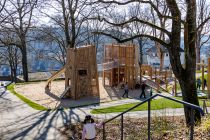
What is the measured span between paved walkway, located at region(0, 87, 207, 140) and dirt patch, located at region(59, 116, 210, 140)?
62cm

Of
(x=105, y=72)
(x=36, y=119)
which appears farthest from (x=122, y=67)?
(x=36, y=119)

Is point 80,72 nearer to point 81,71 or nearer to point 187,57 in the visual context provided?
point 81,71

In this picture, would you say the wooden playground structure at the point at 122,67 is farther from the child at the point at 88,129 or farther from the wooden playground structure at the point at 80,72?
the child at the point at 88,129

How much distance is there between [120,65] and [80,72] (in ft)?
22.6

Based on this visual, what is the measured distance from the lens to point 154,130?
10562mm

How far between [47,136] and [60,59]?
1654 inches

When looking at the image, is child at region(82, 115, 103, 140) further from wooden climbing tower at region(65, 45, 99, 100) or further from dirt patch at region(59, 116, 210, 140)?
wooden climbing tower at region(65, 45, 99, 100)

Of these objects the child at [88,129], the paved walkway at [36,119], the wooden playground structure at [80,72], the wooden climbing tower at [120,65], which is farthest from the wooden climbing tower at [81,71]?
the child at [88,129]

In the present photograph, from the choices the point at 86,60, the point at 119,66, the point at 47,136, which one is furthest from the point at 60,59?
the point at 47,136

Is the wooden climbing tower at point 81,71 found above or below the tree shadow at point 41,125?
above

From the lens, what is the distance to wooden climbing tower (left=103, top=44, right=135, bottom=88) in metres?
31.2

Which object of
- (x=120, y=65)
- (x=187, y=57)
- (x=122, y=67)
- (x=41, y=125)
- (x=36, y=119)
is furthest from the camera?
(x=122, y=67)

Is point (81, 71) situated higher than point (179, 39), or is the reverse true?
point (179, 39)

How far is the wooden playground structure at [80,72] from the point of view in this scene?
2522 cm
